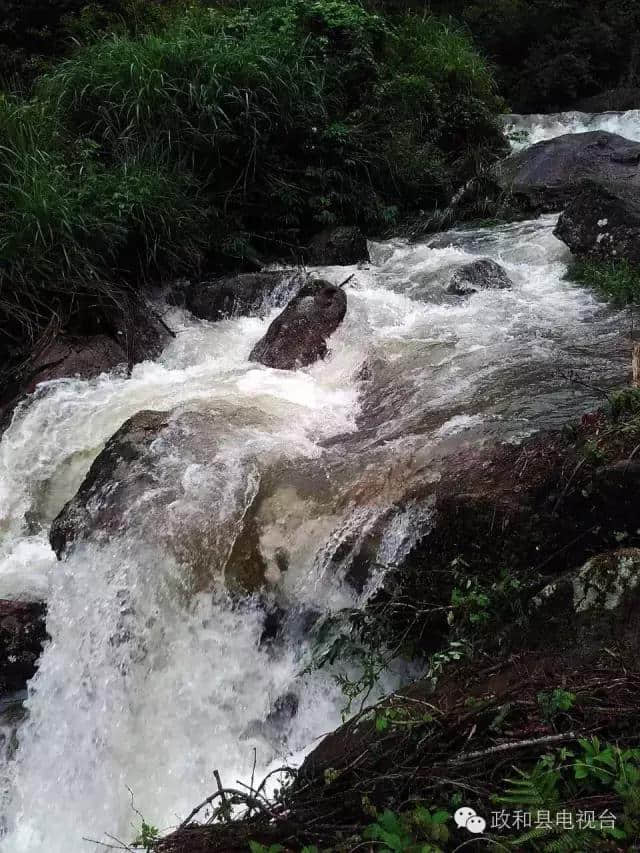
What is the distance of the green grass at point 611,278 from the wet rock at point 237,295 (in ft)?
8.32

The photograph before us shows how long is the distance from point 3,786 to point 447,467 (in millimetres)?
2489

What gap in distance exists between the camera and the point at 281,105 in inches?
269

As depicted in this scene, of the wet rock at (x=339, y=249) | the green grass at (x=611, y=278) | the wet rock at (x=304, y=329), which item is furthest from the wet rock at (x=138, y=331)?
the green grass at (x=611, y=278)

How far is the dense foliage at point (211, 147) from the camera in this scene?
5434 millimetres

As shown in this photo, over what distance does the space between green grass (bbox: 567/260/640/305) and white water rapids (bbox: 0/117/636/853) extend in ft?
0.72

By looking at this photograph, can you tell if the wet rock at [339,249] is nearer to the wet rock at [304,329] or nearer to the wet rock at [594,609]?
the wet rock at [304,329]

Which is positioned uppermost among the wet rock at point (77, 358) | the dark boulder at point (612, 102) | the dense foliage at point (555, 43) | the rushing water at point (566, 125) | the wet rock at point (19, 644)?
the dense foliage at point (555, 43)

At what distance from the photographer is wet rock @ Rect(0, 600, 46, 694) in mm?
3303

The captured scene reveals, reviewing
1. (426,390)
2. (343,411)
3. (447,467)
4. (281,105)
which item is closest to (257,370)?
(343,411)

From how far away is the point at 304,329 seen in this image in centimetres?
509

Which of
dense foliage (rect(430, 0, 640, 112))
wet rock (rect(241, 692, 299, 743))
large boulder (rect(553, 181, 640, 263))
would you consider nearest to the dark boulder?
dense foliage (rect(430, 0, 640, 112))

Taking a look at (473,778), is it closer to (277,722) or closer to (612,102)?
(277,722)

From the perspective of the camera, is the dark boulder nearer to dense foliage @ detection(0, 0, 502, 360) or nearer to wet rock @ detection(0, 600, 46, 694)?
dense foliage @ detection(0, 0, 502, 360)

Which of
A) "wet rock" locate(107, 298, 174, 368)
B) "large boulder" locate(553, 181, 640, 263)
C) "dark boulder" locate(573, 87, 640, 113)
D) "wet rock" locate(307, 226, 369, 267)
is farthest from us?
"dark boulder" locate(573, 87, 640, 113)
